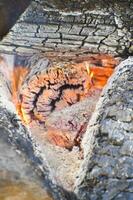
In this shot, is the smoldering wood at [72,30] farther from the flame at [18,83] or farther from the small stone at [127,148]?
the small stone at [127,148]

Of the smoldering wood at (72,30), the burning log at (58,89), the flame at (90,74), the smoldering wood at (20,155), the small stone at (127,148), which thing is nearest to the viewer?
the small stone at (127,148)

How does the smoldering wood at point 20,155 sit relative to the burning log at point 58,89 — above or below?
below

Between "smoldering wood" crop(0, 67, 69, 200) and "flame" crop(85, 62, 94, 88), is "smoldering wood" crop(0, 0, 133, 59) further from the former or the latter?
"smoldering wood" crop(0, 67, 69, 200)

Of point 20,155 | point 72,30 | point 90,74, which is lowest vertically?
point 20,155

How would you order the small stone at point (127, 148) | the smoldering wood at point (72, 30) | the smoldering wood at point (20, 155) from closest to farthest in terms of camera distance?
the small stone at point (127, 148), the smoldering wood at point (20, 155), the smoldering wood at point (72, 30)

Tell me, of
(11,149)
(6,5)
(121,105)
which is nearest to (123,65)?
(121,105)

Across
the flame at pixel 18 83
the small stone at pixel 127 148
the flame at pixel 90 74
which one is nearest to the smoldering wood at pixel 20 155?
the flame at pixel 18 83

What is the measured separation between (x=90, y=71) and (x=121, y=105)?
0.36 meters

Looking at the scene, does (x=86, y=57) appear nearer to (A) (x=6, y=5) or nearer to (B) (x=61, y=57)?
(B) (x=61, y=57)

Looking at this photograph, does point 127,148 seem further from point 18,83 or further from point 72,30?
point 72,30

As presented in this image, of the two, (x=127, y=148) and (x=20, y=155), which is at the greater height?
(x=127, y=148)

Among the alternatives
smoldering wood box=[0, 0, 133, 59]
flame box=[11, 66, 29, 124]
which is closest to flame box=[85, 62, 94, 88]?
smoldering wood box=[0, 0, 133, 59]

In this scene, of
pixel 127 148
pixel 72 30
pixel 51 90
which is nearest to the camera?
pixel 127 148

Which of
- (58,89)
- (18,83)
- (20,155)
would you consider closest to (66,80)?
(58,89)
